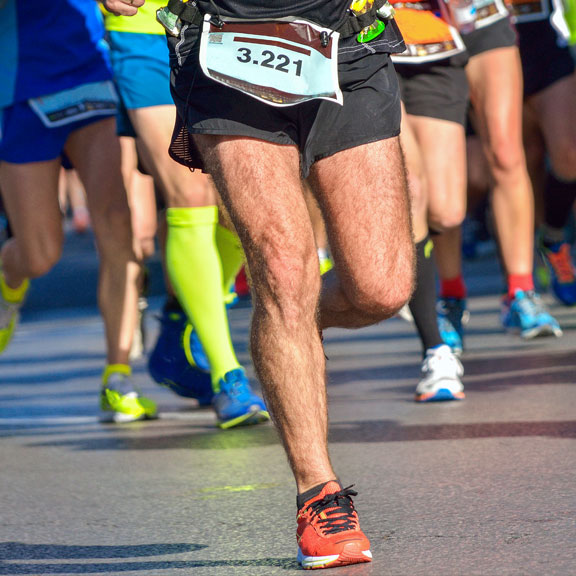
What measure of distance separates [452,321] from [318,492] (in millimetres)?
3418

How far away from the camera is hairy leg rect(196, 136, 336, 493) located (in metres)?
3.06

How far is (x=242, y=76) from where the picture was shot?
3.17 meters

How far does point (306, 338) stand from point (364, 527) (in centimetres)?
51

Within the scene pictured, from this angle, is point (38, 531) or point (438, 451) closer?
point (38, 531)

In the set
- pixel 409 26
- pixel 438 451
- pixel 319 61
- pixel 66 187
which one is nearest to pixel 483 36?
pixel 409 26

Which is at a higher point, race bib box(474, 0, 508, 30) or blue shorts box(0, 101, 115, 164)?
race bib box(474, 0, 508, 30)

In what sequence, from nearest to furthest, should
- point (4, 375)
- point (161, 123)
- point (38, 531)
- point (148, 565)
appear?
1. point (148, 565)
2. point (38, 531)
3. point (161, 123)
4. point (4, 375)

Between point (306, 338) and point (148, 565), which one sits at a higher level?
point (306, 338)

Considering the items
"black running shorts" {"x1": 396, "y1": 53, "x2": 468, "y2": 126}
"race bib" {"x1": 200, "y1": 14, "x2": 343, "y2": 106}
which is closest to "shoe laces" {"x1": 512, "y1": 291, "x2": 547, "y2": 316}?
"black running shorts" {"x1": 396, "y1": 53, "x2": 468, "y2": 126}

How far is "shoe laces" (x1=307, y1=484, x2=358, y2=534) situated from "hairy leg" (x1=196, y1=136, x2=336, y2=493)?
0.17 ft

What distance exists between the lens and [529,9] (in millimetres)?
7188

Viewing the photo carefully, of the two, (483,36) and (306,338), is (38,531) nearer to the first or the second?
(306,338)

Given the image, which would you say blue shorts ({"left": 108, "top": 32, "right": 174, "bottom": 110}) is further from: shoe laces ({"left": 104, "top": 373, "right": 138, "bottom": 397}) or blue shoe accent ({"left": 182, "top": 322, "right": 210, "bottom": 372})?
shoe laces ({"left": 104, "top": 373, "right": 138, "bottom": 397})

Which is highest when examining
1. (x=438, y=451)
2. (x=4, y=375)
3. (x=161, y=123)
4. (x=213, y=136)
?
(x=213, y=136)
